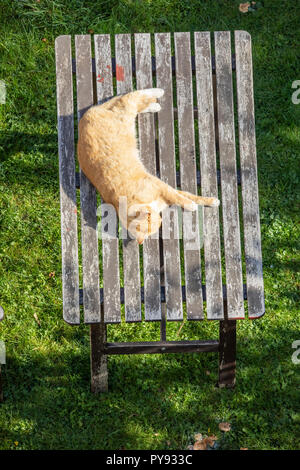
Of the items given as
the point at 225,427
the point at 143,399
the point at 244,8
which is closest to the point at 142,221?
the point at 143,399

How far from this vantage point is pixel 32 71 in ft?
16.2

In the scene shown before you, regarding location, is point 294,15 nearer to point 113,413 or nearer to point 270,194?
point 270,194

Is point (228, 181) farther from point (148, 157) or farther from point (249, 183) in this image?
point (148, 157)

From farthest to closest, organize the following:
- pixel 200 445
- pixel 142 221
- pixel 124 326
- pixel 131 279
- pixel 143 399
Answer: pixel 124 326 < pixel 143 399 < pixel 200 445 < pixel 131 279 < pixel 142 221

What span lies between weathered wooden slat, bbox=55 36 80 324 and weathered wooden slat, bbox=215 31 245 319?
910 mm

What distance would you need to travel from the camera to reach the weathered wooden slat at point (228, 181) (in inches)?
138

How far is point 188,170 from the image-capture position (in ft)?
11.8

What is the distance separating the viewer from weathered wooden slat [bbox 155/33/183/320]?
3.50 metres

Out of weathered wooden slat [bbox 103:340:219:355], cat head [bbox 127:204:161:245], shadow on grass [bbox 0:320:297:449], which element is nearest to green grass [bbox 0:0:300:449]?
shadow on grass [bbox 0:320:297:449]

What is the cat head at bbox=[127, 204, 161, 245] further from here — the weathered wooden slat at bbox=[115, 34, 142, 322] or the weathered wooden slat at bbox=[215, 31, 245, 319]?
the weathered wooden slat at bbox=[215, 31, 245, 319]

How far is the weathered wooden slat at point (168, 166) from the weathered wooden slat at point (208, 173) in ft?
0.58

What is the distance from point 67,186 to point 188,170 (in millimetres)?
746

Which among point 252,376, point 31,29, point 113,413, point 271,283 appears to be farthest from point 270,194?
point 31,29

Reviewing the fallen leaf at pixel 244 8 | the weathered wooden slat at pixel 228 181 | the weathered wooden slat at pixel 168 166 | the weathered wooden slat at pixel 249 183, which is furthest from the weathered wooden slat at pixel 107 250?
the fallen leaf at pixel 244 8
